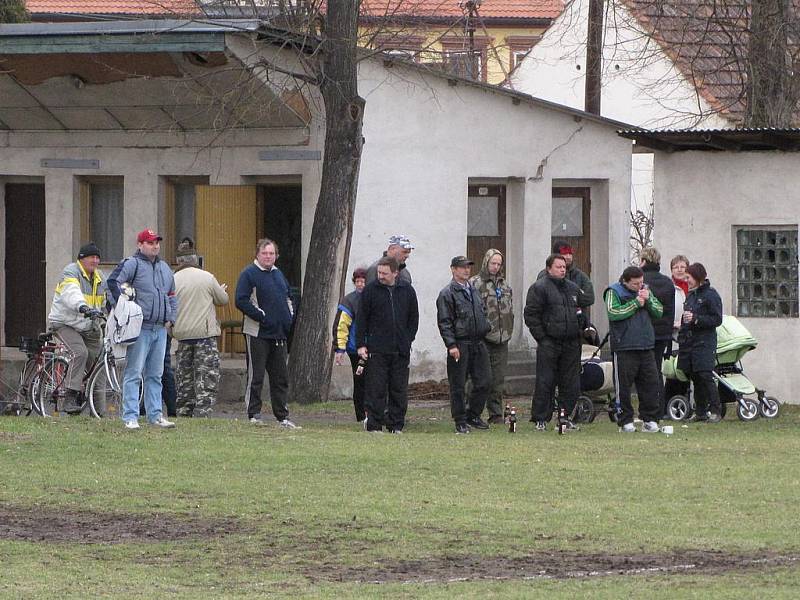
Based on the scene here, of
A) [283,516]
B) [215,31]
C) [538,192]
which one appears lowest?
[283,516]

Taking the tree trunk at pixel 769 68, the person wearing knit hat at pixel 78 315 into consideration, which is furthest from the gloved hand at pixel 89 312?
the tree trunk at pixel 769 68

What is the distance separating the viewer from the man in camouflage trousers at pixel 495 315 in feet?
55.2

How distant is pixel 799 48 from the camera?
73.6 feet

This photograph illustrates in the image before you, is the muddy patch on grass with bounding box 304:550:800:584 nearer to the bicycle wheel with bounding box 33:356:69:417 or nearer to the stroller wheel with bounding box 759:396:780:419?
the bicycle wheel with bounding box 33:356:69:417

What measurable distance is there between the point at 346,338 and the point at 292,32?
16.0 ft

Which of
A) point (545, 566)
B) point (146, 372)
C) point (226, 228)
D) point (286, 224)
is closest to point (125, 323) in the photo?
point (146, 372)

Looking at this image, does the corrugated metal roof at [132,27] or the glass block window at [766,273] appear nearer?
the corrugated metal roof at [132,27]

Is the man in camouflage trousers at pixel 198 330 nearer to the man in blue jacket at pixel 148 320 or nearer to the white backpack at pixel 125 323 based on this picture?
the man in blue jacket at pixel 148 320

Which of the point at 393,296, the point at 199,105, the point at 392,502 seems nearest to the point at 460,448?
the point at 393,296

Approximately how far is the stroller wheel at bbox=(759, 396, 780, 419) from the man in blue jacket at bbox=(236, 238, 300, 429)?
538 centimetres

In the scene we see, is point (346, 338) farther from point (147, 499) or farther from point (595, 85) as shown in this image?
point (595, 85)

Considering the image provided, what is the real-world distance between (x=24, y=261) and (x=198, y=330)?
7.29m

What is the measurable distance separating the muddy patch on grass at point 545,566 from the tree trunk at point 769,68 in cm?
1399

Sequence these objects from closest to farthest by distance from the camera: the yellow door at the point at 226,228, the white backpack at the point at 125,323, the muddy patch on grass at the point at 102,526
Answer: the muddy patch on grass at the point at 102,526, the white backpack at the point at 125,323, the yellow door at the point at 226,228
